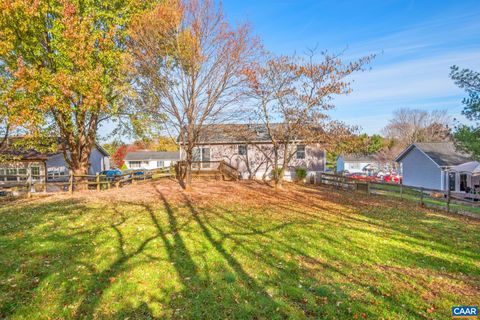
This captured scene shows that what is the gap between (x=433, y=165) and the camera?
27.6 metres

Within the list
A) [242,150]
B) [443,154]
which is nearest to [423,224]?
[242,150]

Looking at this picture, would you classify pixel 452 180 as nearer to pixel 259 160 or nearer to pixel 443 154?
pixel 443 154

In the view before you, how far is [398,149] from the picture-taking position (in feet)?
169

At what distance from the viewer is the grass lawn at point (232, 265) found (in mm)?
4414

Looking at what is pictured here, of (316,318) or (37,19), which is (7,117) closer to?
(37,19)

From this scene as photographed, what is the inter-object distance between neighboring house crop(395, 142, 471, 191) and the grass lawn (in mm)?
19123

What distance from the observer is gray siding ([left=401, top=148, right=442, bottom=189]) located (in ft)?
89.9

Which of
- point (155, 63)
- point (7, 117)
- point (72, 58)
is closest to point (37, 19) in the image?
point (72, 58)

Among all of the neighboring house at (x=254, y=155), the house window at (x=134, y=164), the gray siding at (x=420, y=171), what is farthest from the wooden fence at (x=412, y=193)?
the house window at (x=134, y=164)

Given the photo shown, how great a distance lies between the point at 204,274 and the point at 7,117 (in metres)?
14.2

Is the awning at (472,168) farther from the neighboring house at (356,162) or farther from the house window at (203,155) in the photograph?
the neighboring house at (356,162)

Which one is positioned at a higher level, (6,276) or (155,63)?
(155,63)

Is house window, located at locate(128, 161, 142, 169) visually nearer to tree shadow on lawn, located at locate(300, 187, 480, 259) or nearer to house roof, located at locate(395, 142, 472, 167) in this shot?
house roof, located at locate(395, 142, 472, 167)

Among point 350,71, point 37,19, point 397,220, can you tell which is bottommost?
point 397,220
